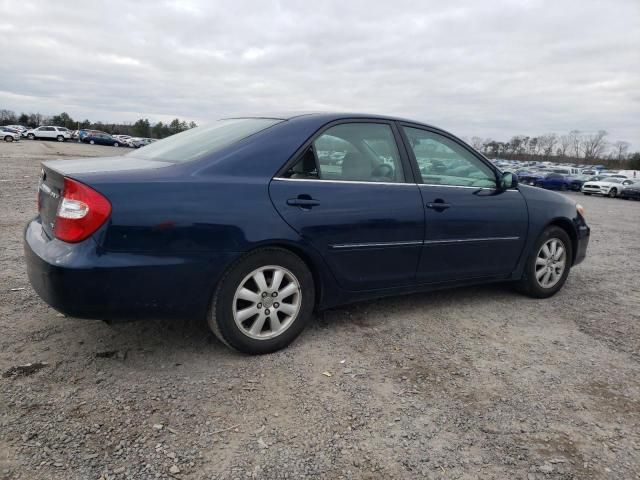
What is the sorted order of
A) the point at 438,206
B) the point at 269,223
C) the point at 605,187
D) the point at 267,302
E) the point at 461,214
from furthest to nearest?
the point at 605,187 → the point at 461,214 → the point at 438,206 → the point at 267,302 → the point at 269,223

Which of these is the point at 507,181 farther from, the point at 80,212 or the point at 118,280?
the point at 80,212

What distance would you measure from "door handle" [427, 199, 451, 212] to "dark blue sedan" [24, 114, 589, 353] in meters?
0.01

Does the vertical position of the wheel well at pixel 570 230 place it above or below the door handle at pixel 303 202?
below

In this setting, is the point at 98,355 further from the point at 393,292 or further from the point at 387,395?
the point at 393,292

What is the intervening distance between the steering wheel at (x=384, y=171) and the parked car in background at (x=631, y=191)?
29445 mm

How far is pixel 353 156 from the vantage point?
3.44 m

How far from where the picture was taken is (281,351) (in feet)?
10.4

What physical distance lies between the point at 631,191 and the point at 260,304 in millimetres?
30570

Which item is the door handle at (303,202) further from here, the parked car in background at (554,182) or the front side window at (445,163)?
the parked car in background at (554,182)

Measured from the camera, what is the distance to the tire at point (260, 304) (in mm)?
2879

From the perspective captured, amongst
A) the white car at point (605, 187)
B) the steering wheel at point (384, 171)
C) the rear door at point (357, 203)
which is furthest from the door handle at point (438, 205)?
the white car at point (605, 187)

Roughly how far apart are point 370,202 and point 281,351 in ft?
3.81

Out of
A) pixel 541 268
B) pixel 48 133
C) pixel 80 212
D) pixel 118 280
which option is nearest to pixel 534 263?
pixel 541 268

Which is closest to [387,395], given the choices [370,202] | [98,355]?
[370,202]
